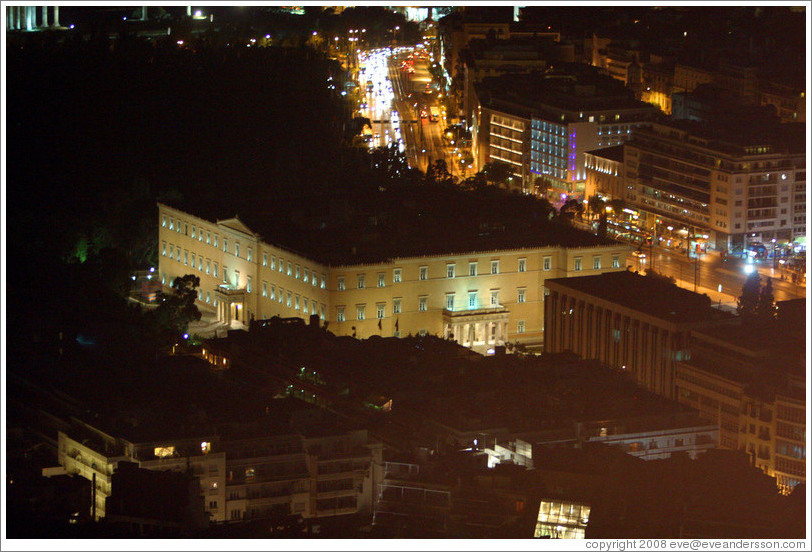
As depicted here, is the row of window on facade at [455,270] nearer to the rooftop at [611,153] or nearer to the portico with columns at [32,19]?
the rooftop at [611,153]

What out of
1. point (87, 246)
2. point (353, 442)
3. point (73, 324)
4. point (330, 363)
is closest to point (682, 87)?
point (87, 246)

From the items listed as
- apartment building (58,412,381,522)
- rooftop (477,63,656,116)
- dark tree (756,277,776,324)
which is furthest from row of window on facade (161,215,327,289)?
rooftop (477,63,656,116)

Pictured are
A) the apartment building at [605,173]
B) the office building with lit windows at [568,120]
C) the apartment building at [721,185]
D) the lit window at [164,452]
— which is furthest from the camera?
the office building with lit windows at [568,120]

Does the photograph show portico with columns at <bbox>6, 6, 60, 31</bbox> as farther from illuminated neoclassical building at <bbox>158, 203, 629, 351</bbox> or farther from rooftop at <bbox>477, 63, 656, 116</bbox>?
illuminated neoclassical building at <bbox>158, 203, 629, 351</bbox>

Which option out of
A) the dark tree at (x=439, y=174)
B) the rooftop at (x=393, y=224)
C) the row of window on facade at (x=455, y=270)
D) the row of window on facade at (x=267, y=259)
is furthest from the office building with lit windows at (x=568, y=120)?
the row of window on facade at (x=455, y=270)

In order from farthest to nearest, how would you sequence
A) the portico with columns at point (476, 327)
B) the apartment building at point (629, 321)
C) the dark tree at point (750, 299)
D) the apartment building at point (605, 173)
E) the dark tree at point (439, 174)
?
the dark tree at point (439, 174) → the apartment building at point (605, 173) → the portico with columns at point (476, 327) → the dark tree at point (750, 299) → the apartment building at point (629, 321)

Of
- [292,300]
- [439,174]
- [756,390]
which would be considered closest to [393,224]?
[292,300]
